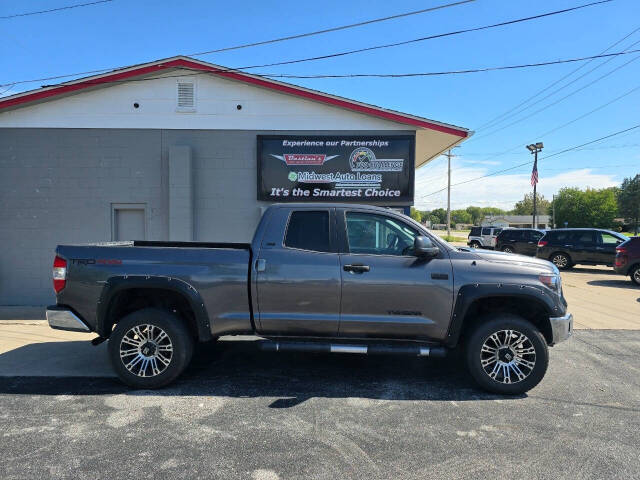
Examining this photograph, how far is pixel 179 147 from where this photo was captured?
28.1 ft

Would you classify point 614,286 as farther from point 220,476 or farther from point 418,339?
point 220,476

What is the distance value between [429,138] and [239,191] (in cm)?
476

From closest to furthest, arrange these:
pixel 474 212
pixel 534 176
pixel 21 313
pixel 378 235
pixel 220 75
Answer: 1. pixel 378 235
2. pixel 21 313
3. pixel 220 75
4. pixel 534 176
5. pixel 474 212

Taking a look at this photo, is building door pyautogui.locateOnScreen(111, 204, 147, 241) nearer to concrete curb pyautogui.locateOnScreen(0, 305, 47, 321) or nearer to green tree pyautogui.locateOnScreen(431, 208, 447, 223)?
concrete curb pyautogui.locateOnScreen(0, 305, 47, 321)

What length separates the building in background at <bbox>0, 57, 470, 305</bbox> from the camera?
8664 millimetres

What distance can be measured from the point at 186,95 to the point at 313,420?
7.59m

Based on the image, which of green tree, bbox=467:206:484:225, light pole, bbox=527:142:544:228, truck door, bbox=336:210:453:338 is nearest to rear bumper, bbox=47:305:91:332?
truck door, bbox=336:210:453:338

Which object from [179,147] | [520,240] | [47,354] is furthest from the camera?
[520,240]

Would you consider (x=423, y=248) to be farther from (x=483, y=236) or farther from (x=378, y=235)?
(x=483, y=236)

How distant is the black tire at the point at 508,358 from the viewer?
13.6 ft

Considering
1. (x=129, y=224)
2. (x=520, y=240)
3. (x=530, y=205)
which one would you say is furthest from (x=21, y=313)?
(x=530, y=205)

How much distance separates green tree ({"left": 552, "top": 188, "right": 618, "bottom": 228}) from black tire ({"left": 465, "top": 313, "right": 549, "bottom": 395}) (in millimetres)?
79675

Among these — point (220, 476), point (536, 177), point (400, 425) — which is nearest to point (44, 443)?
point (220, 476)

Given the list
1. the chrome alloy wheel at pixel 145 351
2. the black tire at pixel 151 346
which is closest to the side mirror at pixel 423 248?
the black tire at pixel 151 346
